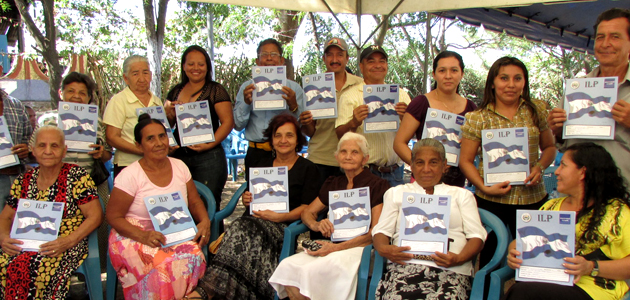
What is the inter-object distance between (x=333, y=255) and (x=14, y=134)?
9.16 feet

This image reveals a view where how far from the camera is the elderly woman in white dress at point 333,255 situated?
3.08m

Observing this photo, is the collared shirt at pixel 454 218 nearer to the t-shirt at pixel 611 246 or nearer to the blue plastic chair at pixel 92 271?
the t-shirt at pixel 611 246

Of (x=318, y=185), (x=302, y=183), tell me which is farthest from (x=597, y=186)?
(x=302, y=183)

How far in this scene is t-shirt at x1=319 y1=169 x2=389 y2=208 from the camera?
3.41m

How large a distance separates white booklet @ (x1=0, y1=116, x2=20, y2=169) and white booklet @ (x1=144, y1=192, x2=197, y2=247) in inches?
48.3

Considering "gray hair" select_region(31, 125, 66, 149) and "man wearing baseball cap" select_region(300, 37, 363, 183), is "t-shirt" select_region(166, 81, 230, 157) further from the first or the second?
"gray hair" select_region(31, 125, 66, 149)

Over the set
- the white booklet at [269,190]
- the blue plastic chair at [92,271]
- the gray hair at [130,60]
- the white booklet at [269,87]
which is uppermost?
the gray hair at [130,60]

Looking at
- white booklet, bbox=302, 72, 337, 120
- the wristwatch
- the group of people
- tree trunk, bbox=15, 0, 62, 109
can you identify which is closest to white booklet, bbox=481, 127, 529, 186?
the group of people

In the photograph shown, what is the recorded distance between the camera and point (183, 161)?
4168 mm

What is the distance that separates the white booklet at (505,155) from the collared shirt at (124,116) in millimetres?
2779

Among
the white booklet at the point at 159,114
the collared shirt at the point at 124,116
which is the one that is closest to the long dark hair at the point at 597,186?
the white booklet at the point at 159,114

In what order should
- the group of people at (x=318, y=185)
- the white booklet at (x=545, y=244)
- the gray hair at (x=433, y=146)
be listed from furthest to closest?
the gray hair at (x=433, y=146) < the group of people at (x=318, y=185) < the white booklet at (x=545, y=244)

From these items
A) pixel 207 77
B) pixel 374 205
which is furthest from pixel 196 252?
pixel 207 77

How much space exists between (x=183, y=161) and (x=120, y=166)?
52cm
